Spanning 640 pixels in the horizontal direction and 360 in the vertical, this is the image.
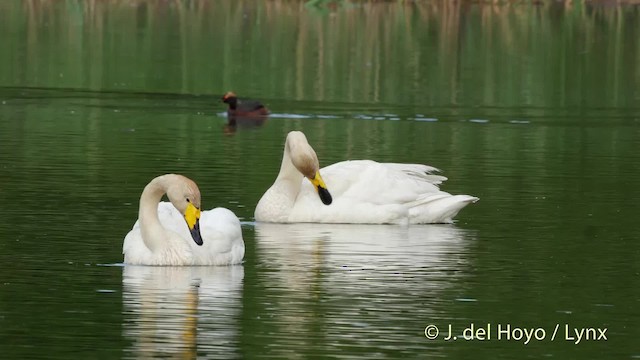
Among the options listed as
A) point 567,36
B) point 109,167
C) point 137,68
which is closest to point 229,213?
point 109,167

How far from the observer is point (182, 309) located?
1404 centimetres

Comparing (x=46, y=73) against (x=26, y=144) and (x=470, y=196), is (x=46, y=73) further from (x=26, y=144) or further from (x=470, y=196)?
(x=470, y=196)

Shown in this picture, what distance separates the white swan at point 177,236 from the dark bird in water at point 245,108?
14259 mm

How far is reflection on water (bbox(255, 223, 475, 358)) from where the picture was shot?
13.1m

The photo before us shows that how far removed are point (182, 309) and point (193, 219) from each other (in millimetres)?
1791

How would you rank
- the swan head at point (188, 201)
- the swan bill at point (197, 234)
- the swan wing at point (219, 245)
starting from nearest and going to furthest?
1. the swan bill at point (197, 234)
2. the swan head at point (188, 201)
3. the swan wing at point (219, 245)

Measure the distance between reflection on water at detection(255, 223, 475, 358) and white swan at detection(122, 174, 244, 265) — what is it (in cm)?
44

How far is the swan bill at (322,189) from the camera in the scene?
1995cm

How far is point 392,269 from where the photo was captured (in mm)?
16234

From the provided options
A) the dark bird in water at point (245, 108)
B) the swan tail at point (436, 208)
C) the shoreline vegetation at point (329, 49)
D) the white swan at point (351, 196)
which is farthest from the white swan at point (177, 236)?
the shoreline vegetation at point (329, 49)

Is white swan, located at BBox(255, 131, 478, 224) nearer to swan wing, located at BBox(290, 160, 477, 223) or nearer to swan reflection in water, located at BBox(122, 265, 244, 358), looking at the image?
swan wing, located at BBox(290, 160, 477, 223)

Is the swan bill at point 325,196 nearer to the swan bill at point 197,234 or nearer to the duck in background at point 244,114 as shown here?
the swan bill at point 197,234

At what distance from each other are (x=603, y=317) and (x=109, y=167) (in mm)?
10284

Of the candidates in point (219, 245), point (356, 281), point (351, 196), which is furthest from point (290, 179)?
point (356, 281)
